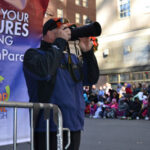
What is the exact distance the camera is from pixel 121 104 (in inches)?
614

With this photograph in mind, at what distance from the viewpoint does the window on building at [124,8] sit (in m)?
23.8

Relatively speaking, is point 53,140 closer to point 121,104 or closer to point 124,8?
point 121,104

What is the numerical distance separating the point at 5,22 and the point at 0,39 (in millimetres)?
186

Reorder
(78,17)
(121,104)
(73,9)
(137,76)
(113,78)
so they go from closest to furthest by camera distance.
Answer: (121,104)
(137,76)
(113,78)
(73,9)
(78,17)

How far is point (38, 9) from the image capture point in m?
3.56

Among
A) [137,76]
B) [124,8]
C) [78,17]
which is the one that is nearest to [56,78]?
[137,76]

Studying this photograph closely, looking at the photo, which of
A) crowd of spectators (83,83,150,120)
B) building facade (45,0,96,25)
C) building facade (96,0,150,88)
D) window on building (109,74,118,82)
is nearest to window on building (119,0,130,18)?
building facade (96,0,150,88)

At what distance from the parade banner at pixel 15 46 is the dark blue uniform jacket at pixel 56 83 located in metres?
0.88

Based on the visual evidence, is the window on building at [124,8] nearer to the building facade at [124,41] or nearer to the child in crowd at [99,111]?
the building facade at [124,41]

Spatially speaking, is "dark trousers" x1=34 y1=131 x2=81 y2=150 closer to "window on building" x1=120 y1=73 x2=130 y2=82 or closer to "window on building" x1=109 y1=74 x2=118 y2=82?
"window on building" x1=120 y1=73 x2=130 y2=82

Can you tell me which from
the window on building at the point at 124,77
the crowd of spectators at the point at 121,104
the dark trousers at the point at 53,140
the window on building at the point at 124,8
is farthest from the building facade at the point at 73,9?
the dark trousers at the point at 53,140

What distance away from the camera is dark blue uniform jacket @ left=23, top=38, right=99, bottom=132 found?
2.41m

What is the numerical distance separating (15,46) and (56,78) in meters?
1.12

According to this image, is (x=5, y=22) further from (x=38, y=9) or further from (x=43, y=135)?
(x=43, y=135)
